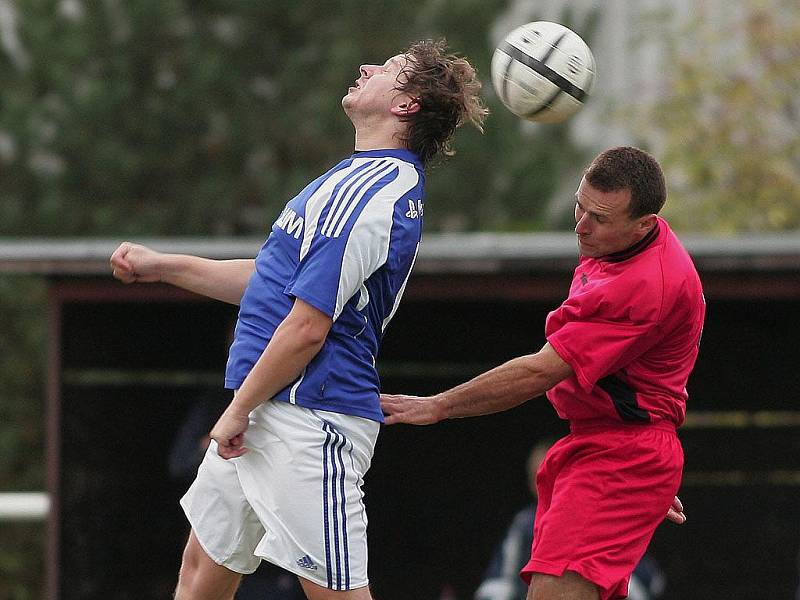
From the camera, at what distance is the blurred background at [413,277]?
27.6 ft

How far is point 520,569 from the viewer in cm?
827

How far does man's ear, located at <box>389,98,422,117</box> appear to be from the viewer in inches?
172

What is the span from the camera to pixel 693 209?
15.5m

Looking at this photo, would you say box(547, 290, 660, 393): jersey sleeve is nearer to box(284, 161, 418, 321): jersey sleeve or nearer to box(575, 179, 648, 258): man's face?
box(575, 179, 648, 258): man's face

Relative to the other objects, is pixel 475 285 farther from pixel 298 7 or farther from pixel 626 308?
pixel 298 7

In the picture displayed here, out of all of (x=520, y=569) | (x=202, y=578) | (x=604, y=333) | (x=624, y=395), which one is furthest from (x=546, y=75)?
(x=520, y=569)

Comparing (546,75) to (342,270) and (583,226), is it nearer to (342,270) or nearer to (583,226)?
(583,226)

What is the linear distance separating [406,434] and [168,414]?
149cm

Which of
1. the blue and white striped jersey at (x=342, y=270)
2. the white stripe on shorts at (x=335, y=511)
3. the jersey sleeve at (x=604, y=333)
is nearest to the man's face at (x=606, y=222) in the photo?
the jersey sleeve at (x=604, y=333)

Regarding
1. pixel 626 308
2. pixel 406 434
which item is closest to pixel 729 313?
pixel 406 434

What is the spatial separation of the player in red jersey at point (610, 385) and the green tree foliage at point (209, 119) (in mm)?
11565

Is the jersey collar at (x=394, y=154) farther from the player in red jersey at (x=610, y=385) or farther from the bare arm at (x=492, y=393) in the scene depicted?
the bare arm at (x=492, y=393)

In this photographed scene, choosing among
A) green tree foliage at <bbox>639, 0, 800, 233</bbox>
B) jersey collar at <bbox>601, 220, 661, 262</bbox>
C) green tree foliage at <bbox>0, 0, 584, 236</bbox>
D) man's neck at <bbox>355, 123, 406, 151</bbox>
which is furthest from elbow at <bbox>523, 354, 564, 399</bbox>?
green tree foliage at <bbox>0, 0, 584, 236</bbox>

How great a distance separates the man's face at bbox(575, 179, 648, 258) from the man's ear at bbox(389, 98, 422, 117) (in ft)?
1.83
